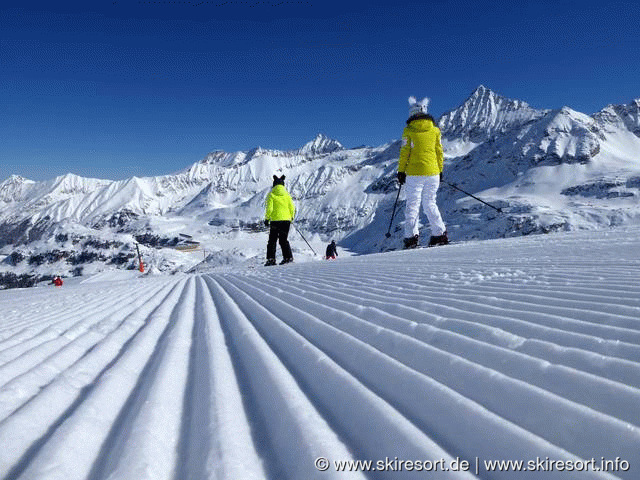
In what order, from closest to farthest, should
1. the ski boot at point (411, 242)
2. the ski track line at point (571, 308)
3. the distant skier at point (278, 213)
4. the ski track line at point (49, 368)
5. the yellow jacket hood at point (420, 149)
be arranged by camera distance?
the ski track line at point (49, 368) → the ski track line at point (571, 308) → the yellow jacket hood at point (420, 149) → the ski boot at point (411, 242) → the distant skier at point (278, 213)

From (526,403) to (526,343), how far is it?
0.64 m

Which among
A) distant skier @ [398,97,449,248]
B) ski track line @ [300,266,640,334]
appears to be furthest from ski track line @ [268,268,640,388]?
distant skier @ [398,97,449,248]

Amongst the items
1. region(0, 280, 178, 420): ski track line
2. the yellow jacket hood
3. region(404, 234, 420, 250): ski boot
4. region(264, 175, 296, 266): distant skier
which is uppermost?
the yellow jacket hood

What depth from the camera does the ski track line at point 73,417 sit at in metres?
1.17

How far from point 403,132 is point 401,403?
29.0 ft

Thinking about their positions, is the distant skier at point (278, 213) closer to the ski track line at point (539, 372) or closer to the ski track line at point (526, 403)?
the ski track line at point (539, 372)

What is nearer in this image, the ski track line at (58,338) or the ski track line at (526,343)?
the ski track line at (526,343)

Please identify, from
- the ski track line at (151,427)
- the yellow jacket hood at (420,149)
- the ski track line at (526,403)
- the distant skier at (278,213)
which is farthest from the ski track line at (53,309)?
the yellow jacket hood at (420,149)

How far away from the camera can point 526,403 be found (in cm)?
130

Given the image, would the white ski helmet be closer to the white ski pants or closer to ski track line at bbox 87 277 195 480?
the white ski pants

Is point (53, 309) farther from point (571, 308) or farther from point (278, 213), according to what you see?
point (278, 213)

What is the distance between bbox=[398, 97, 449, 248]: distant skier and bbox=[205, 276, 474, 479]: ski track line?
766 cm

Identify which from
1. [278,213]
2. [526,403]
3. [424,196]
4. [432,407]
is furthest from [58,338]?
[278,213]

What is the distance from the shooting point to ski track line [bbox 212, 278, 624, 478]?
111 cm
